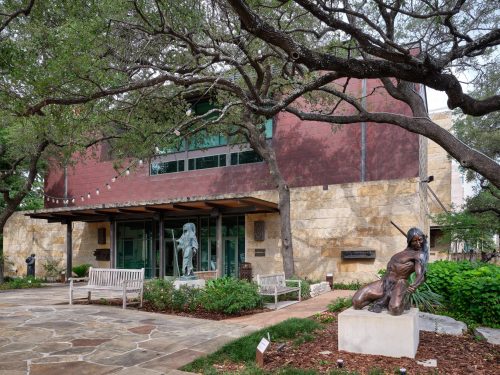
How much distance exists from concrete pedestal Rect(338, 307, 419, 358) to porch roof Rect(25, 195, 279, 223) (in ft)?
32.6

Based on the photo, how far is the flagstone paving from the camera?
19.3 ft

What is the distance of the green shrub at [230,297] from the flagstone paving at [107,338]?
17.0 inches

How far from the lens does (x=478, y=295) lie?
7.76 m

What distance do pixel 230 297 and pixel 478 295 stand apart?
5.00m

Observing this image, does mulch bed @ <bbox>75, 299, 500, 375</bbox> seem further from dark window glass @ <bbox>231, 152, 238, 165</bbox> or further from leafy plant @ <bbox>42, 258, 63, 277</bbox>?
leafy plant @ <bbox>42, 258, 63, 277</bbox>

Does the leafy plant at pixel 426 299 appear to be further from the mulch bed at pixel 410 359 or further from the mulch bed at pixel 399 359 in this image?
the mulch bed at pixel 410 359

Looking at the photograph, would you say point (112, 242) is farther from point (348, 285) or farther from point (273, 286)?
point (273, 286)

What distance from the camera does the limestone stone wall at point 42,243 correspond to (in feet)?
78.3

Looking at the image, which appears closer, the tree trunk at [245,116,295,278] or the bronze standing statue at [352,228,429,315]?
the bronze standing statue at [352,228,429,315]

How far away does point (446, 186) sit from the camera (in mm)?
30047

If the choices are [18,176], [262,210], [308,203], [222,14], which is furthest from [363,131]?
[18,176]

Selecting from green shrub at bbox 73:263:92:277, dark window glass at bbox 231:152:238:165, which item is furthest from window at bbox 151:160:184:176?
green shrub at bbox 73:263:92:277

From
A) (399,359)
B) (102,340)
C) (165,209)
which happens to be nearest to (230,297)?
(102,340)

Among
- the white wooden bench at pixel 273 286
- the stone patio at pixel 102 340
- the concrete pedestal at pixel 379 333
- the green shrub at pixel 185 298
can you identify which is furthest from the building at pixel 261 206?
the concrete pedestal at pixel 379 333
